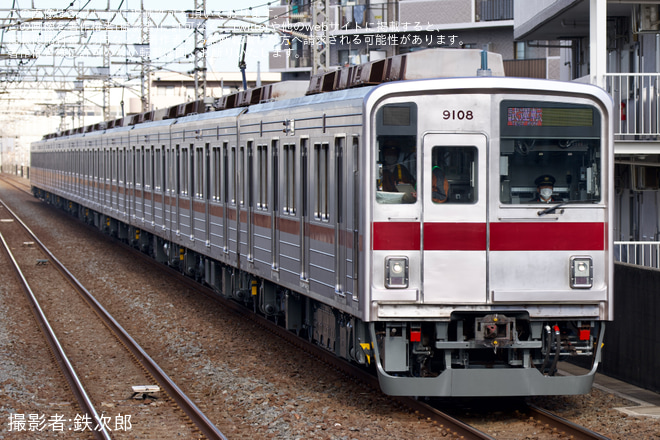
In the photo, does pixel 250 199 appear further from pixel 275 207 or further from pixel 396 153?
pixel 396 153

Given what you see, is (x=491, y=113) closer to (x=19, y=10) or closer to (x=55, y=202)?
(x=19, y=10)

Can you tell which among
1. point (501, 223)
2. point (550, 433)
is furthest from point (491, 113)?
point (550, 433)

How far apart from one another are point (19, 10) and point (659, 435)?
18.3 meters

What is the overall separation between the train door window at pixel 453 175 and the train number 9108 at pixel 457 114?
0.23m

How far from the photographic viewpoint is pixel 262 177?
38.9ft

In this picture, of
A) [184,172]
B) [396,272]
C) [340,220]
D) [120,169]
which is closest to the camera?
[396,272]

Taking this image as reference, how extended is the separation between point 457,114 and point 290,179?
122 inches

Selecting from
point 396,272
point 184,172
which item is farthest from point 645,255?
point 184,172

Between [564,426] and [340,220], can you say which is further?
[340,220]

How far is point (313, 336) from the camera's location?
35.3ft

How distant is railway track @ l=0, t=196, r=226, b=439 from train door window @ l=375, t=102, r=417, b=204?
2272mm

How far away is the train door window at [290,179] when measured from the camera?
10461 mm

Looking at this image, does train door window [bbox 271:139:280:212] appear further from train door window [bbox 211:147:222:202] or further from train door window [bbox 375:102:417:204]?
train door window [bbox 375:102:417:204]

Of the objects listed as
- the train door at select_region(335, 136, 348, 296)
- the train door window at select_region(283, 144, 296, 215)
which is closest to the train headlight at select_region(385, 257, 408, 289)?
the train door at select_region(335, 136, 348, 296)
